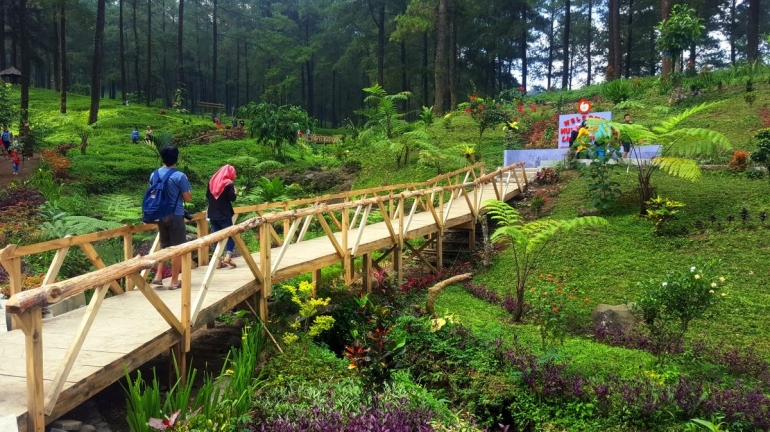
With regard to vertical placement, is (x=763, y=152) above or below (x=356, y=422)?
above

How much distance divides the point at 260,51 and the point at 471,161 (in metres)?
40.3

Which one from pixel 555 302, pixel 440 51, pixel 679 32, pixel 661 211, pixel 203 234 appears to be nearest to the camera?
pixel 203 234

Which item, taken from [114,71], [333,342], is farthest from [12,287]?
[114,71]

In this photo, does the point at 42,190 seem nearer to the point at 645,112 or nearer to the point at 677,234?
the point at 677,234

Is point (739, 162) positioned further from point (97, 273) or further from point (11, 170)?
point (11, 170)

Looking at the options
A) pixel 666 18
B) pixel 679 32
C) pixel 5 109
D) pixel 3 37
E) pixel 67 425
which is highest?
pixel 3 37

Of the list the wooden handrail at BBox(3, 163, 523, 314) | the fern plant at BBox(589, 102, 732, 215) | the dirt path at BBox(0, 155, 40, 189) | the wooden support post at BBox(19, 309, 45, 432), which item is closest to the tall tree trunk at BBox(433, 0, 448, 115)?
the fern plant at BBox(589, 102, 732, 215)

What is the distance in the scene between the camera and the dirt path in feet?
52.2

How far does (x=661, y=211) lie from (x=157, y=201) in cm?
895

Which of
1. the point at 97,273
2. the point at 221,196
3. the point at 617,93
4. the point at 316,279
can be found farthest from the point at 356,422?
the point at 617,93

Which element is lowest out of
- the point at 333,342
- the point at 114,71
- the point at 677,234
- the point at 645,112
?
the point at 333,342

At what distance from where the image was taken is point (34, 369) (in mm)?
3078

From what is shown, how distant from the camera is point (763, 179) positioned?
40.7ft

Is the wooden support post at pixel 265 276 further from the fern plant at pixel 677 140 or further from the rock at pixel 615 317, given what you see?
the fern plant at pixel 677 140
